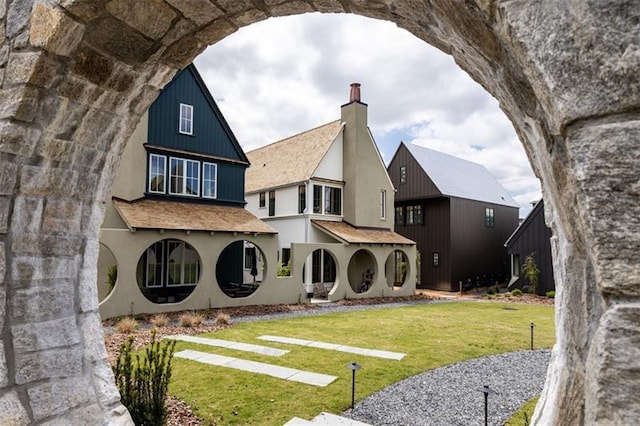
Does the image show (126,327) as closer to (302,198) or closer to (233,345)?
(233,345)

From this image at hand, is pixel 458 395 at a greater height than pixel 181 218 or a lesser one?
lesser

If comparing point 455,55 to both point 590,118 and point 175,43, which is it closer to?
point 590,118

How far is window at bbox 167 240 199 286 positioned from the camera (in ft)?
51.8

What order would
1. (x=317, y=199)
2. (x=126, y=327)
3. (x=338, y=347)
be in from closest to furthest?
(x=338, y=347) < (x=126, y=327) < (x=317, y=199)

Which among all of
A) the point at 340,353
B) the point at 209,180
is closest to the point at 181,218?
the point at 209,180

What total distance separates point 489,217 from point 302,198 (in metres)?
14.6

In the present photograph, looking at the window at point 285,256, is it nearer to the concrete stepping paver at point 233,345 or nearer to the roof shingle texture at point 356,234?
the roof shingle texture at point 356,234

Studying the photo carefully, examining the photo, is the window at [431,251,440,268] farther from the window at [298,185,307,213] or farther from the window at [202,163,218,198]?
the window at [202,163,218,198]

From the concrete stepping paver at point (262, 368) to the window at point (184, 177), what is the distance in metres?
8.63

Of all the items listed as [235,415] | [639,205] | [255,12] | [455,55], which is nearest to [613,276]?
[639,205]

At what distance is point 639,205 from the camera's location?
1.05 meters

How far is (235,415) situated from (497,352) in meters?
6.34

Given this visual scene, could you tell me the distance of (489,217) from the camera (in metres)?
27.5

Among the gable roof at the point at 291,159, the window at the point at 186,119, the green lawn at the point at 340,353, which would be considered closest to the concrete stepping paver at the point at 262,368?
the green lawn at the point at 340,353
